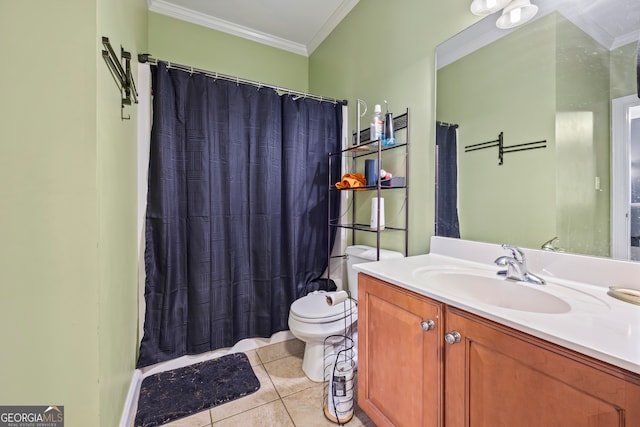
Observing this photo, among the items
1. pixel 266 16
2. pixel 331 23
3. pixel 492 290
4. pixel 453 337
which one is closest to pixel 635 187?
pixel 492 290

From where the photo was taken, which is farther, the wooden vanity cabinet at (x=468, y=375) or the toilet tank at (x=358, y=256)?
the toilet tank at (x=358, y=256)

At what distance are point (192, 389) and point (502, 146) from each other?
210 cm

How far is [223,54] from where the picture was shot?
2.32 m

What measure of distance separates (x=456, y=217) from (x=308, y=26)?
2.16 m

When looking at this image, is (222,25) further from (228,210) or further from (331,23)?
(228,210)

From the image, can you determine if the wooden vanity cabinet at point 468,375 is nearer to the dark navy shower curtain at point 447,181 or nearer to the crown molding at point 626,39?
the dark navy shower curtain at point 447,181

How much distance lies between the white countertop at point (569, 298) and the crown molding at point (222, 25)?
8.00 feet

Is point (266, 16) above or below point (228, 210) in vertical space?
above

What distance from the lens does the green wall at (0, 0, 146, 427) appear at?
0.76m

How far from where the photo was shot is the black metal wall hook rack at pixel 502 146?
3.39 feet

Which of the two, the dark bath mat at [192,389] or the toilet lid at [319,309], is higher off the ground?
the toilet lid at [319,309]

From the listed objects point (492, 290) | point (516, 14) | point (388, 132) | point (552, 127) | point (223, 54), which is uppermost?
point (223, 54)

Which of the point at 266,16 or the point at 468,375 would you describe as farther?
the point at 266,16

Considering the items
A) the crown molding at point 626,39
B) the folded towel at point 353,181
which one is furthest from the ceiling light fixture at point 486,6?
the folded towel at point 353,181
